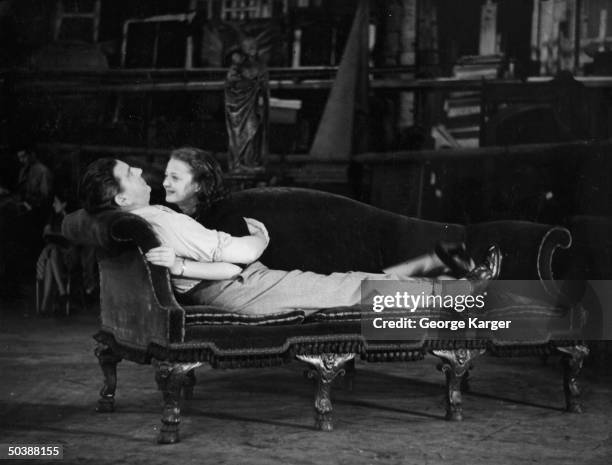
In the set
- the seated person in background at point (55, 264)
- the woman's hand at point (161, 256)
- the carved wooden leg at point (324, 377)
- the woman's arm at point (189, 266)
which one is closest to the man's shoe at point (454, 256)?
the carved wooden leg at point (324, 377)

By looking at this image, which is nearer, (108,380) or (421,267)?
(108,380)

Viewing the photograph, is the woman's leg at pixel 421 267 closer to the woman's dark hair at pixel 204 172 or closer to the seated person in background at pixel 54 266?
the woman's dark hair at pixel 204 172

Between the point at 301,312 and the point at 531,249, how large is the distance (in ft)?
4.11

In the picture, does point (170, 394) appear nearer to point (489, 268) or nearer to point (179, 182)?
point (179, 182)

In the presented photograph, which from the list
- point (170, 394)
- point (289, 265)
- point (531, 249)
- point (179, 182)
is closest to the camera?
point (170, 394)

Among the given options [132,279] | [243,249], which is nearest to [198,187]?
[243,249]

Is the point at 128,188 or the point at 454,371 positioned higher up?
the point at 128,188

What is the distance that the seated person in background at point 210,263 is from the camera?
3840 mm

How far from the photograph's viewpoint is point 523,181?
1032cm

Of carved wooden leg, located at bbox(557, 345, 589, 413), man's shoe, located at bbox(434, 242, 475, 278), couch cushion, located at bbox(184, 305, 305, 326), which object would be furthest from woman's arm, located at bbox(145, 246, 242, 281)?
carved wooden leg, located at bbox(557, 345, 589, 413)

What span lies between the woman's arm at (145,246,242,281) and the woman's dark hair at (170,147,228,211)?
0.46 meters

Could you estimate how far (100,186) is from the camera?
3850 millimetres

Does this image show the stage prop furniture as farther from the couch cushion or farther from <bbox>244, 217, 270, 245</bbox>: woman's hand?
<bbox>244, 217, 270, 245</bbox>: woman's hand

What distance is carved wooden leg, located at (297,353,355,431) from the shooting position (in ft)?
12.8
